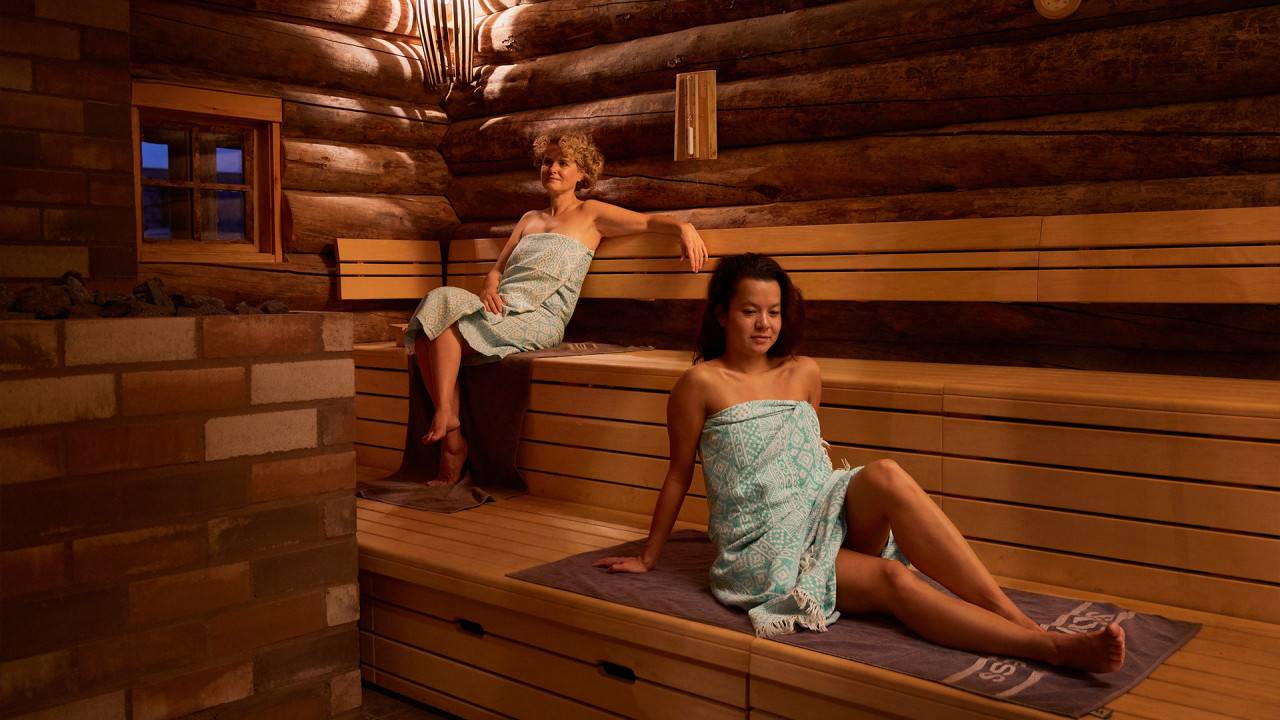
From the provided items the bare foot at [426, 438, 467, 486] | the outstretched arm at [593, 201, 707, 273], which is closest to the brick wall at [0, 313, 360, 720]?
the bare foot at [426, 438, 467, 486]

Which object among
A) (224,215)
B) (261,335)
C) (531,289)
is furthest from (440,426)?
(224,215)

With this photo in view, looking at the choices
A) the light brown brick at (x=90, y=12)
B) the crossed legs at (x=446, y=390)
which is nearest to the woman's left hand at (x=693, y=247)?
the crossed legs at (x=446, y=390)

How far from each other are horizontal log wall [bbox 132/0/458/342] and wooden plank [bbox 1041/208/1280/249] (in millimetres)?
3461

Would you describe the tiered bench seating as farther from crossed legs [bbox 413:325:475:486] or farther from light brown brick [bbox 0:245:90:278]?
light brown brick [bbox 0:245:90:278]

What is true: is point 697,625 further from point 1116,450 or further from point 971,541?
point 1116,450

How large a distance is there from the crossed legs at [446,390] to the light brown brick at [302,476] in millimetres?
985

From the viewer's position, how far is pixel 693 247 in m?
4.27

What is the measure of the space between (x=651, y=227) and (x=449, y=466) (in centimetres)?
141

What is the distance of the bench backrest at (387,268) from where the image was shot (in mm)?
5309

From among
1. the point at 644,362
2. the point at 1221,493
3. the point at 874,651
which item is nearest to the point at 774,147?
the point at 644,362

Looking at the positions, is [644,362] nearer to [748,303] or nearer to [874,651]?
[748,303]

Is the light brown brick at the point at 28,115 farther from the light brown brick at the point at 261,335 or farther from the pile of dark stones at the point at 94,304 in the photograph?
the light brown brick at the point at 261,335

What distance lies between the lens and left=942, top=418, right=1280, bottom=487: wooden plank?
8.09 ft

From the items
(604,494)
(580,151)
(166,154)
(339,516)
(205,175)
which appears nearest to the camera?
(339,516)
